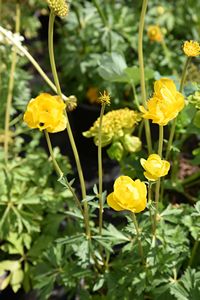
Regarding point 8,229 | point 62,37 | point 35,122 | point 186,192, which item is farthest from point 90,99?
point 35,122

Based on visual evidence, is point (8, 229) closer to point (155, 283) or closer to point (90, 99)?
point (155, 283)

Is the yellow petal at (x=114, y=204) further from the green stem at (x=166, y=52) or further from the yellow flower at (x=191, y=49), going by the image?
the green stem at (x=166, y=52)

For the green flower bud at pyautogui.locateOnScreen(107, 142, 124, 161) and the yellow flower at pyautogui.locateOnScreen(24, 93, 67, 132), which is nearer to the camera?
the yellow flower at pyautogui.locateOnScreen(24, 93, 67, 132)

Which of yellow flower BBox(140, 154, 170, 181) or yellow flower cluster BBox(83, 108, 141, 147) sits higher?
yellow flower BBox(140, 154, 170, 181)

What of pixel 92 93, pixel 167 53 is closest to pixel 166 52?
pixel 167 53

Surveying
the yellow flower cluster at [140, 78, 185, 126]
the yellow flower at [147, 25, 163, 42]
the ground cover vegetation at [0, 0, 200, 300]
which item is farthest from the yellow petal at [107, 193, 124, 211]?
the yellow flower at [147, 25, 163, 42]

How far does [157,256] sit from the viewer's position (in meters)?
1.07

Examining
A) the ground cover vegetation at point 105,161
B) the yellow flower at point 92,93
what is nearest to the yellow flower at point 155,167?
the ground cover vegetation at point 105,161

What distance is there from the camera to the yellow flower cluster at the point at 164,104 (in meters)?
0.83

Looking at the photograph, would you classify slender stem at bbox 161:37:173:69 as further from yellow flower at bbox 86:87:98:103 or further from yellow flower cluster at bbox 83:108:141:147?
yellow flower cluster at bbox 83:108:141:147

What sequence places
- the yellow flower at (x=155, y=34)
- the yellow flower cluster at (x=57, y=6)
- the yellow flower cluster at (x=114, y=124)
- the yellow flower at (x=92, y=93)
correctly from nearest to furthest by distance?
the yellow flower cluster at (x=57, y=6), the yellow flower cluster at (x=114, y=124), the yellow flower at (x=155, y=34), the yellow flower at (x=92, y=93)

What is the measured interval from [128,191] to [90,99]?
121cm

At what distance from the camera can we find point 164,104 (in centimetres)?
83

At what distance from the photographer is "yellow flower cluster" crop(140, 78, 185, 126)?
0.83 metres
